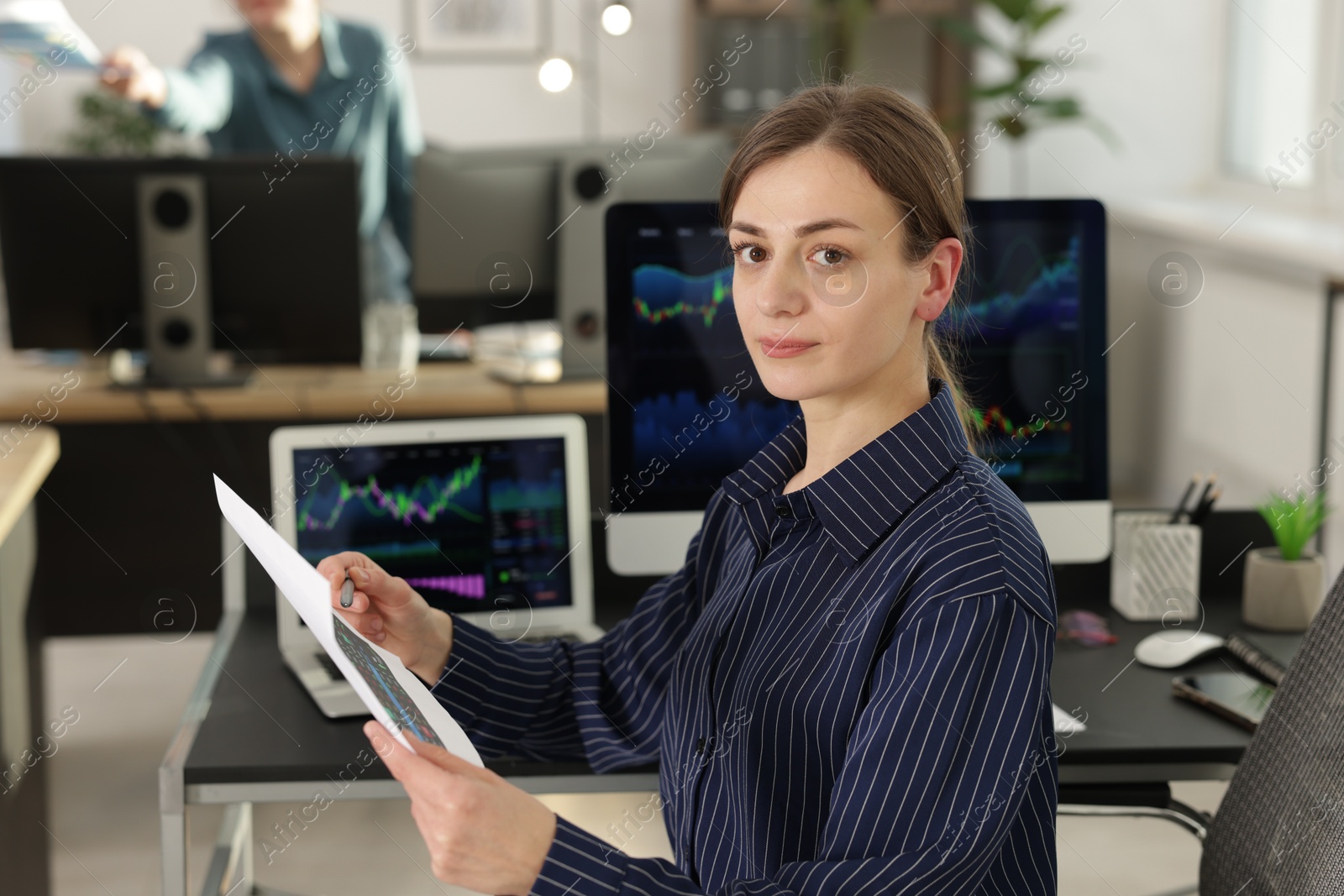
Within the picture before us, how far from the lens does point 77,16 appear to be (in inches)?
215

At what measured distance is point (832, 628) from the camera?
1.02 meters

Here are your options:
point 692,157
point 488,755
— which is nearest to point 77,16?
point 692,157

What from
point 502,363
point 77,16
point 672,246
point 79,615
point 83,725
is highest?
point 77,16

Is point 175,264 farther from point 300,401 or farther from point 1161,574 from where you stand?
point 1161,574

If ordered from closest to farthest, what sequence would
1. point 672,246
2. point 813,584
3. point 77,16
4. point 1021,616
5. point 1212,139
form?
point 1021,616
point 813,584
point 672,246
point 1212,139
point 77,16

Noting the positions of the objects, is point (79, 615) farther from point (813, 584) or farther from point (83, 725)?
point (813, 584)

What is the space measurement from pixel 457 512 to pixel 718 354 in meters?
0.40

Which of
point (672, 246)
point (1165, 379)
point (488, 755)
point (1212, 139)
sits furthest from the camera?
point (1212, 139)

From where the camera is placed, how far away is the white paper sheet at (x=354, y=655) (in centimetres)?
84

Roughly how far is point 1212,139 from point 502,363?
3.01 m

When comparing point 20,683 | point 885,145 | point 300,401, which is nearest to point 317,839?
point 20,683

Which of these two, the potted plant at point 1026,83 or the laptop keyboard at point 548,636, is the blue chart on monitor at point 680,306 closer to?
the laptop keyboard at point 548,636

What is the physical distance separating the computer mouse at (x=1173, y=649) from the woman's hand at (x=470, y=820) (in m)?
0.98

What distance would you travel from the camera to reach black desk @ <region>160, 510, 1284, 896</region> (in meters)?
1.33
